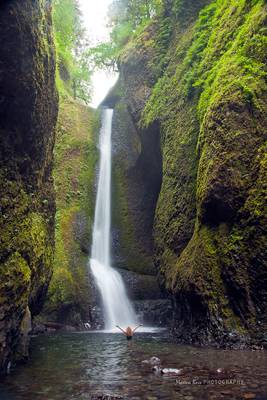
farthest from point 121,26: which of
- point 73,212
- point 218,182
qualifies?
point 218,182

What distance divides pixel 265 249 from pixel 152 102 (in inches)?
478

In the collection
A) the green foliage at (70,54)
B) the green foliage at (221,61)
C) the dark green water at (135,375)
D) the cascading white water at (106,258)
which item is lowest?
the dark green water at (135,375)

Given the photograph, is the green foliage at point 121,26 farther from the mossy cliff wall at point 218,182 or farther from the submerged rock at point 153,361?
the submerged rock at point 153,361

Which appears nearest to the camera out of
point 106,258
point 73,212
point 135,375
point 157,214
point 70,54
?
point 135,375

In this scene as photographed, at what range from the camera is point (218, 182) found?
1107 centimetres

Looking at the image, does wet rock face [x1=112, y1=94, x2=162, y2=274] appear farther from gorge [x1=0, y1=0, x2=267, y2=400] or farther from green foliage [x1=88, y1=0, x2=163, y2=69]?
green foliage [x1=88, y1=0, x2=163, y2=69]

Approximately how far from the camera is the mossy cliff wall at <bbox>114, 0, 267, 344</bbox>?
9.99m

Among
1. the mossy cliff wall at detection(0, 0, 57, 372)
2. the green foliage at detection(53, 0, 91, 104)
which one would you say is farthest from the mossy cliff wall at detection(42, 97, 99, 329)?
the mossy cliff wall at detection(0, 0, 57, 372)

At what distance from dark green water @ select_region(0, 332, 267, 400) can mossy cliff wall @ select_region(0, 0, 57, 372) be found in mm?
922

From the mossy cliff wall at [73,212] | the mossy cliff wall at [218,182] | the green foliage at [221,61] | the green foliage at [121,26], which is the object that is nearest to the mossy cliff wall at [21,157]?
the mossy cliff wall at [218,182]

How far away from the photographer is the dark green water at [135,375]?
589 centimetres

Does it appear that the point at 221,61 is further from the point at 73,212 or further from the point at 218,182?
the point at 73,212

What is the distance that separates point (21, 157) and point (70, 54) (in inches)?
1004

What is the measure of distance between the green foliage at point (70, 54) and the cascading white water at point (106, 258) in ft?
22.8
